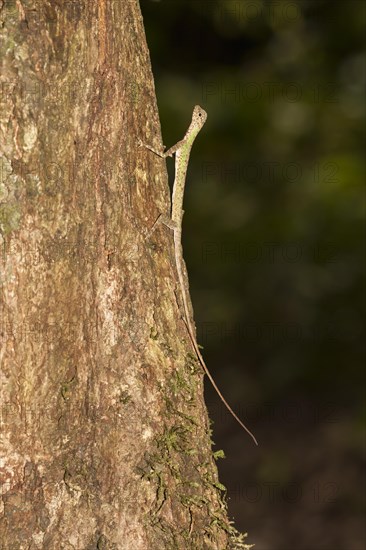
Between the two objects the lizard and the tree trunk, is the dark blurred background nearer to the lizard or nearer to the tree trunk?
the lizard

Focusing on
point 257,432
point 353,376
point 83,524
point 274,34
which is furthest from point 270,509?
point 83,524

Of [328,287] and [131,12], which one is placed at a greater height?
[131,12]

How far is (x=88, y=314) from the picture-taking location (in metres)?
2.03

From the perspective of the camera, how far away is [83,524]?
6.48ft

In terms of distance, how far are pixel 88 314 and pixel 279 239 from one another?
11.7 ft

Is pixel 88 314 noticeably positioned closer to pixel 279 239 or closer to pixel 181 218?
pixel 181 218

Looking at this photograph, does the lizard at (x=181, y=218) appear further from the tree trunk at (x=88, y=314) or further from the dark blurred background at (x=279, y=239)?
the dark blurred background at (x=279, y=239)

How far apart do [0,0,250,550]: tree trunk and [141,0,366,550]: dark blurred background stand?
283 cm

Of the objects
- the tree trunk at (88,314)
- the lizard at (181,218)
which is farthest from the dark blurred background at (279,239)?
the tree trunk at (88,314)

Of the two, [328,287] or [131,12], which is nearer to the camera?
[131,12]

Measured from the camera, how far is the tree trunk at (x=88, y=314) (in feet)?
6.21

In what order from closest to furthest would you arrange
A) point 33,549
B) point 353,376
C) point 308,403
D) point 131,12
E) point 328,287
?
1. point 33,549
2. point 131,12
3. point 328,287
4. point 353,376
5. point 308,403

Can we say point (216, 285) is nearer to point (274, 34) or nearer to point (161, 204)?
point (274, 34)

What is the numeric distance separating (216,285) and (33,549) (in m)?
A: 4.88
